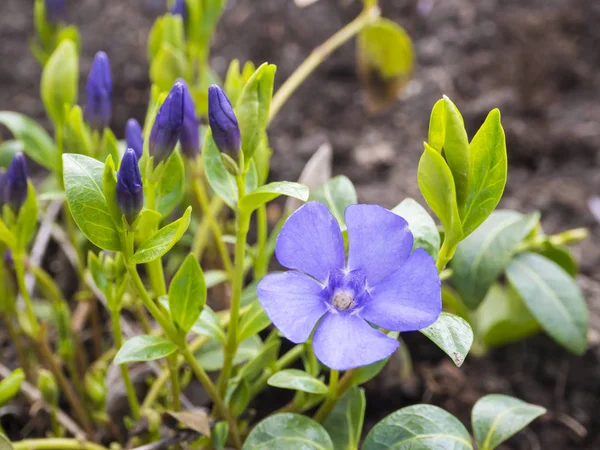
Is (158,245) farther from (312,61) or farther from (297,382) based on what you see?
(312,61)

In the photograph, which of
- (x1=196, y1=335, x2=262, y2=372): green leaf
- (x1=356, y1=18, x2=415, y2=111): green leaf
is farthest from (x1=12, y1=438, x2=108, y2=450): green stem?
(x1=356, y1=18, x2=415, y2=111): green leaf

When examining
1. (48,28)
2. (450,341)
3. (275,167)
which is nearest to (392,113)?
(275,167)

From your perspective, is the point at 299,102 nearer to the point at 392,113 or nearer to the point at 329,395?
the point at 392,113

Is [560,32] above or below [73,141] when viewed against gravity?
below

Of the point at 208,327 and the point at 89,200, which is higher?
the point at 89,200

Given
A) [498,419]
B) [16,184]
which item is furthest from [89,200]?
[498,419]

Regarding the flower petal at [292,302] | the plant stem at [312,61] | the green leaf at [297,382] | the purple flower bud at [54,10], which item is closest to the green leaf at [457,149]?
the flower petal at [292,302]
